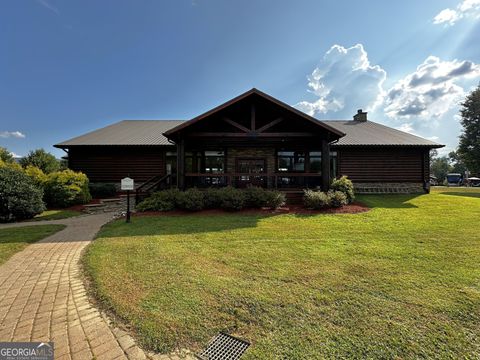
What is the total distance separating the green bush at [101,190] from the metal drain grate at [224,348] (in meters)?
14.3

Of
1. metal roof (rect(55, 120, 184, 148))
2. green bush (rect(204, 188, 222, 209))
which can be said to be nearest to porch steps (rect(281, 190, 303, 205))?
green bush (rect(204, 188, 222, 209))

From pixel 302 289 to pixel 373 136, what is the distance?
17073 mm

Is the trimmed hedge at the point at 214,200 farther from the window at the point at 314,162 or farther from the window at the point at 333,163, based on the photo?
the window at the point at 333,163

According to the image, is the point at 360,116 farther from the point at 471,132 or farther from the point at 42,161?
the point at 42,161

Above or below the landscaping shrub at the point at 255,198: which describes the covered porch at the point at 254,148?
above

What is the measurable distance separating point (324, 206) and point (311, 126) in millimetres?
4545

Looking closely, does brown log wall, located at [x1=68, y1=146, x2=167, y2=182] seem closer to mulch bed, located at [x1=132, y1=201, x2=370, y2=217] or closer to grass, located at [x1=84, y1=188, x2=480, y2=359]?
mulch bed, located at [x1=132, y1=201, x2=370, y2=217]

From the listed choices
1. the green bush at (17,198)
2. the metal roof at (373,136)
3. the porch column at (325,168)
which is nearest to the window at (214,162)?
the porch column at (325,168)

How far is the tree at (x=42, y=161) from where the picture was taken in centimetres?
1866

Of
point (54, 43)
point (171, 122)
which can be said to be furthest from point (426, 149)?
point (54, 43)

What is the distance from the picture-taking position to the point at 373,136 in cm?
1688

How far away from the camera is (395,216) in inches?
340

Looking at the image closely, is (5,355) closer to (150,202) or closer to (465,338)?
(465,338)

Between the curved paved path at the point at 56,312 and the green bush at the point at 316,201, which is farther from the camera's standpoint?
the green bush at the point at 316,201
